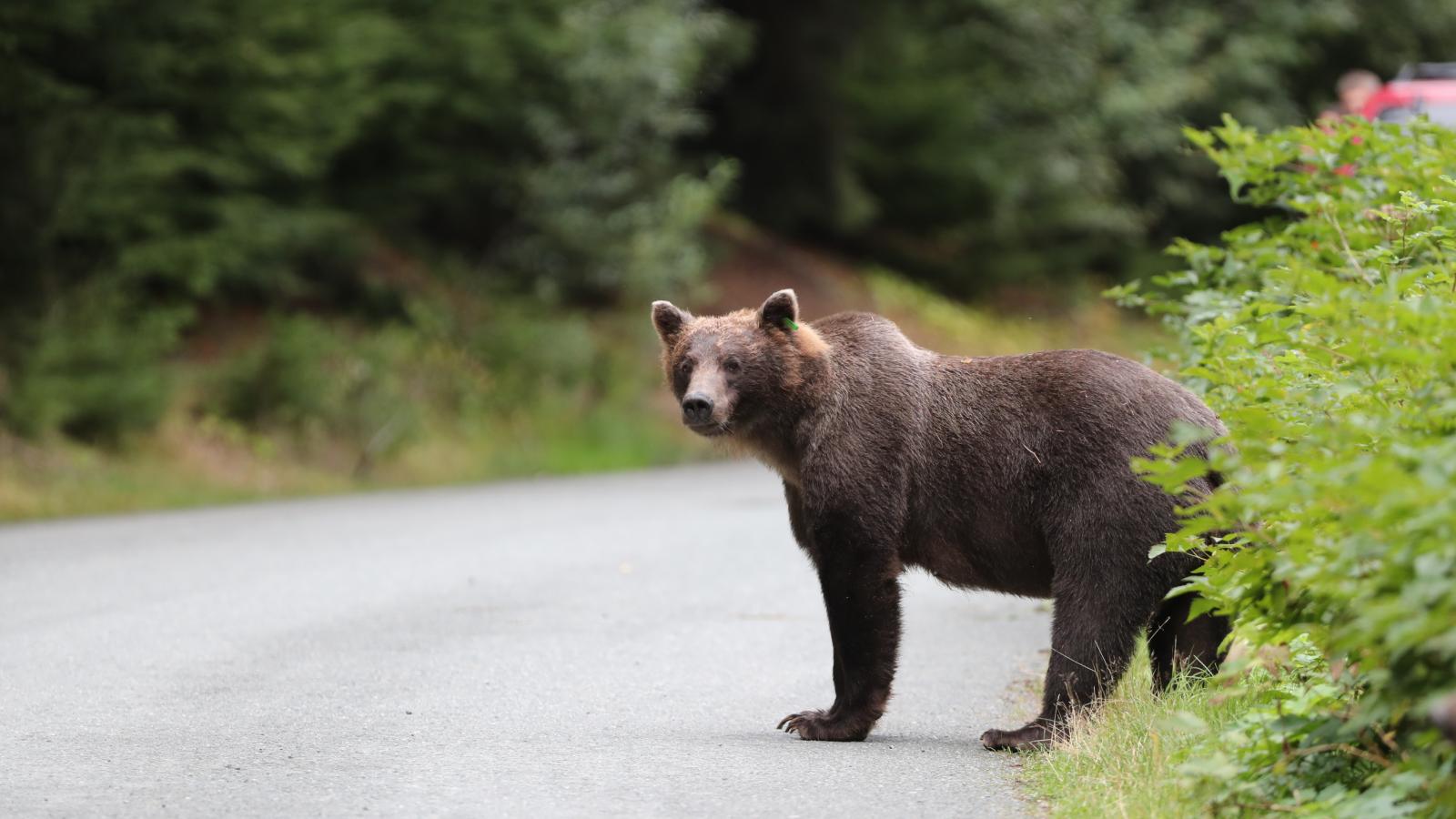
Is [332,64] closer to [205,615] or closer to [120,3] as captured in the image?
[120,3]

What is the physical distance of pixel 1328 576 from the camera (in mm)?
4297

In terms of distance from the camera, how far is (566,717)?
7297 millimetres

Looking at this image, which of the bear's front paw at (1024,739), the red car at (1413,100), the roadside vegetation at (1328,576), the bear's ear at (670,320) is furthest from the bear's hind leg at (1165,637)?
the red car at (1413,100)

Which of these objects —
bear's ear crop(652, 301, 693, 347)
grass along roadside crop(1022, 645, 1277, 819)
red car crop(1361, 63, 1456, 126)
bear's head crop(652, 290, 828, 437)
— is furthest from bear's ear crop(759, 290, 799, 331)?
red car crop(1361, 63, 1456, 126)

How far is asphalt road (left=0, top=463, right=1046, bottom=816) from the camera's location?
5977 mm

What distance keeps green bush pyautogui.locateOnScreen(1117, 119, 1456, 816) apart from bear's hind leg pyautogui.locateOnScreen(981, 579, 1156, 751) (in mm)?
397

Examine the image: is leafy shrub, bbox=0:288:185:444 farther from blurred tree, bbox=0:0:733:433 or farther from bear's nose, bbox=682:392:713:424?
bear's nose, bbox=682:392:713:424

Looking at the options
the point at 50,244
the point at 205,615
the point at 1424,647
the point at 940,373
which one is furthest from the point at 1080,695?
the point at 50,244

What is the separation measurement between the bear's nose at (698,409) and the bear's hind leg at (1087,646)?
154 cm

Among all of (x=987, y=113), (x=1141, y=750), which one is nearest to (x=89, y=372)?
Answer: (x=1141, y=750)

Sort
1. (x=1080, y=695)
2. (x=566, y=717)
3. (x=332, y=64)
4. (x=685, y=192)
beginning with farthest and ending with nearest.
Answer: (x=685, y=192), (x=332, y=64), (x=566, y=717), (x=1080, y=695)

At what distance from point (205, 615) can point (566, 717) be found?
3528mm

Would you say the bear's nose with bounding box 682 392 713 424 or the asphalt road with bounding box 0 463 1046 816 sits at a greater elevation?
the bear's nose with bounding box 682 392 713 424

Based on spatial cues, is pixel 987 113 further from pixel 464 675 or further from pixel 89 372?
pixel 464 675
